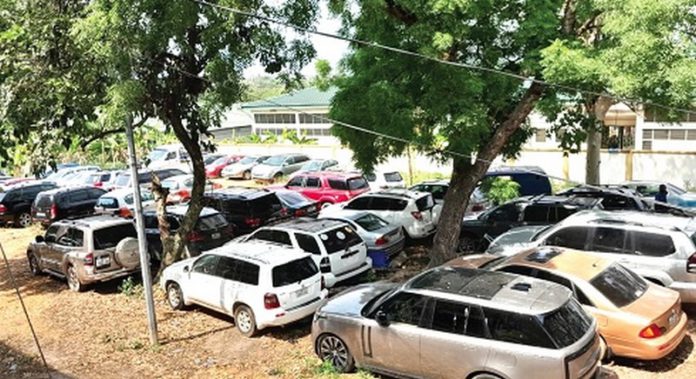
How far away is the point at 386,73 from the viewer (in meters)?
12.5

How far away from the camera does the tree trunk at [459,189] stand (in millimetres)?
13195

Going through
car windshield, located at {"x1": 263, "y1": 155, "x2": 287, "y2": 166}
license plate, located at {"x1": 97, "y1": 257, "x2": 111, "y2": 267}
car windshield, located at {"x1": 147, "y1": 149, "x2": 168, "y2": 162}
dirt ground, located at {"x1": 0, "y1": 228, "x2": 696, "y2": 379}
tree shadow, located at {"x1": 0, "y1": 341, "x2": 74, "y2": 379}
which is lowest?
tree shadow, located at {"x1": 0, "y1": 341, "x2": 74, "y2": 379}

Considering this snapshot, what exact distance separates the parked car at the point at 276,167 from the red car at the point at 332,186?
34.3ft

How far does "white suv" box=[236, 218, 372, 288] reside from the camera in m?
12.3

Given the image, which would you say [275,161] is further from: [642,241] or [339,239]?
[642,241]

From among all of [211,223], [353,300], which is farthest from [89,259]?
[353,300]

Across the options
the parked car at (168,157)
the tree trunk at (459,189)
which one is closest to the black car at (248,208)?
the tree trunk at (459,189)

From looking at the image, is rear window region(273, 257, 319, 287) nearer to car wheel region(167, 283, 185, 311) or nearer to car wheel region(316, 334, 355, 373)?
car wheel region(316, 334, 355, 373)

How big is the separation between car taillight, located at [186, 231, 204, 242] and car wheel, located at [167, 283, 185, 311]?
190 centimetres

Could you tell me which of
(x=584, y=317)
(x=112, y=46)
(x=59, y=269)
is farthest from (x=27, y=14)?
(x=584, y=317)

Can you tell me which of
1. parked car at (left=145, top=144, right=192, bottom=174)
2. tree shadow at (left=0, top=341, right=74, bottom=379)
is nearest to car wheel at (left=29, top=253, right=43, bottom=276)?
tree shadow at (left=0, top=341, right=74, bottom=379)

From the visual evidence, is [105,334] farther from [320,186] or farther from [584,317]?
[320,186]

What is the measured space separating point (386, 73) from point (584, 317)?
6664 mm

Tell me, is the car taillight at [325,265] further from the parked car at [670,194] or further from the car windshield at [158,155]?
the car windshield at [158,155]
